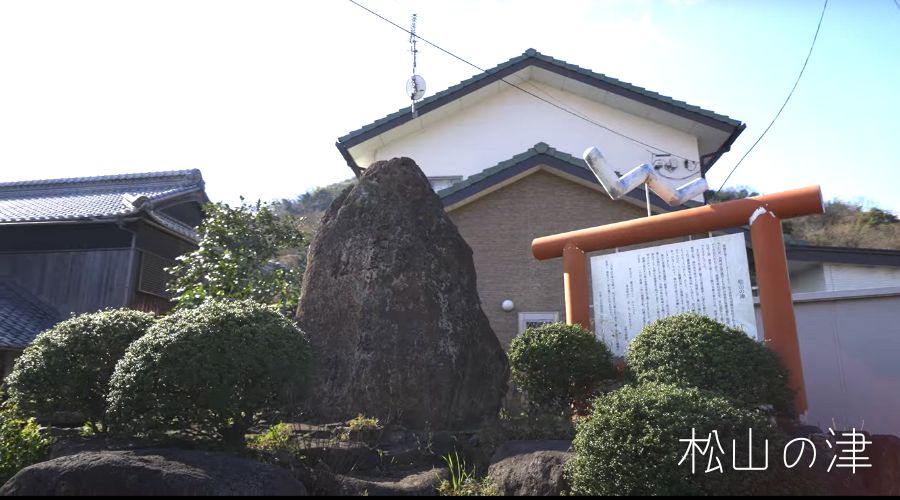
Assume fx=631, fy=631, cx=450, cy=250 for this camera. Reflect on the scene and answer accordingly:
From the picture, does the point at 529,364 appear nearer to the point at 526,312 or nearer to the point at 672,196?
the point at 672,196

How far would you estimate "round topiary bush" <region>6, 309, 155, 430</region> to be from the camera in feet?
23.0

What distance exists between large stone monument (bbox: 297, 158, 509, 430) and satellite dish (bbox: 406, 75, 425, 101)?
9.78m

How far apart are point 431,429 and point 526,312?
6.15 meters

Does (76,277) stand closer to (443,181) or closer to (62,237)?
(62,237)

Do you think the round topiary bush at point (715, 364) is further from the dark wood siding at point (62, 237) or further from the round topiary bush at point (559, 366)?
the dark wood siding at point (62, 237)

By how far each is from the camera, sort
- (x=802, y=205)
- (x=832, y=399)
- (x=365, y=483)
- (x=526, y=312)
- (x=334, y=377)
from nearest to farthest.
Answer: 1. (x=365, y=483)
2. (x=802, y=205)
3. (x=334, y=377)
4. (x=832, y=399)
5. (x=526, y=312)

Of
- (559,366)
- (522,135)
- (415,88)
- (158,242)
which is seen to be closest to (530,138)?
(522,135)

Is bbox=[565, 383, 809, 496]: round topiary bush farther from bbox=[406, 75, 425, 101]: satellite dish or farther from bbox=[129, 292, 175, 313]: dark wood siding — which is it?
bbox=[129, 292, 175, 313]: dark wood siding

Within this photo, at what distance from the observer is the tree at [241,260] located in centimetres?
1141

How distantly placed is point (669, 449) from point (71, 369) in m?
6.32

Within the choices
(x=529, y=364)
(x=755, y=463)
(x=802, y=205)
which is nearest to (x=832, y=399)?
(x=802, y=205)

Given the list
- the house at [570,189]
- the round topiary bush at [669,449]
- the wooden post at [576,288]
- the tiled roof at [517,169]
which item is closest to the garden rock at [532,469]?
the round topiary bush at [669,449]

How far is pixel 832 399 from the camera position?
9.41 metres

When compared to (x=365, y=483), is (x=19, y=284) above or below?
above
